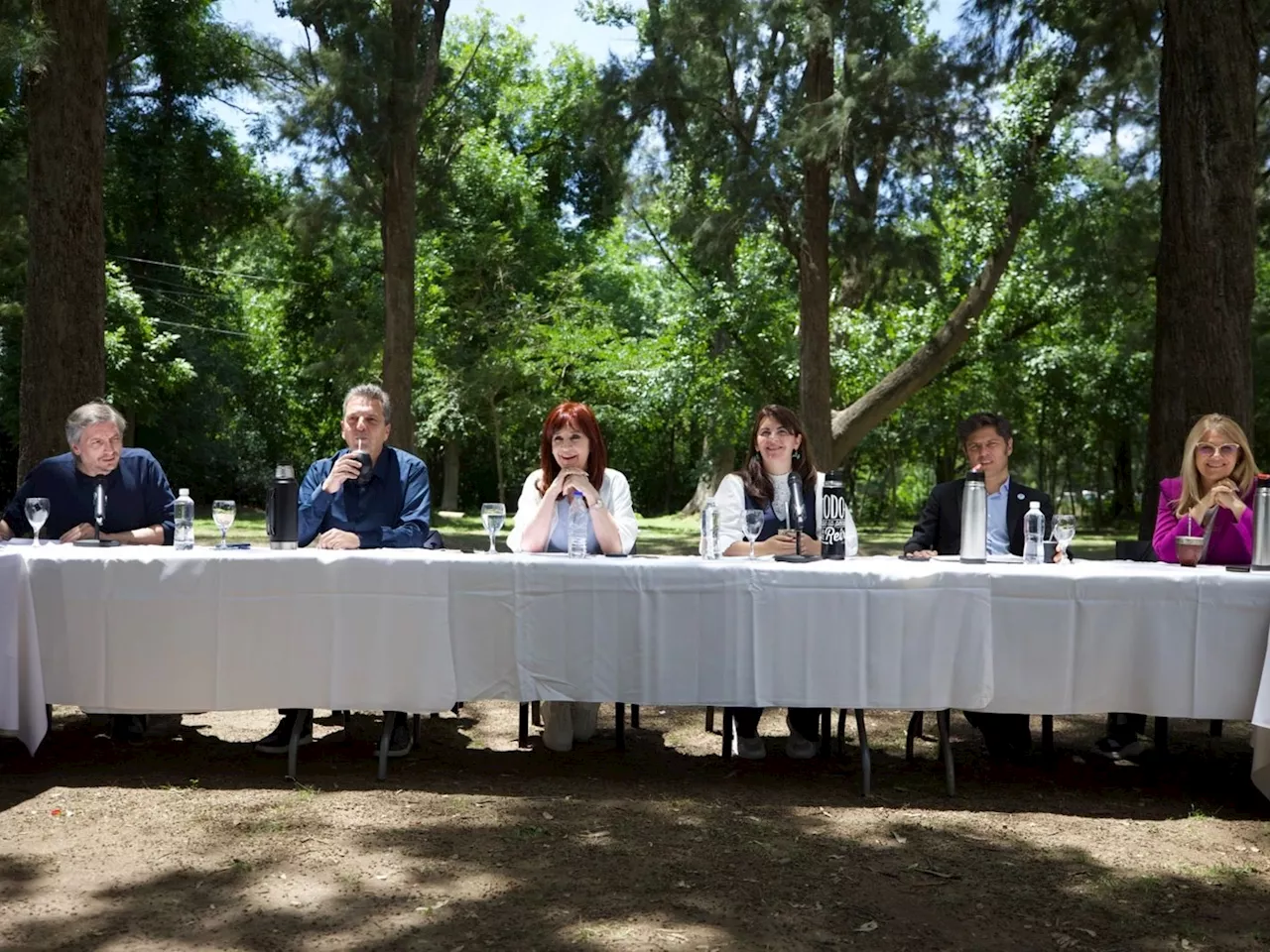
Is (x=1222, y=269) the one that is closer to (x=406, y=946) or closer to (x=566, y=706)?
(x=566, y=706)

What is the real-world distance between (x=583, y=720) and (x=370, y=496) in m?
1.25

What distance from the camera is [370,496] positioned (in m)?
5.14

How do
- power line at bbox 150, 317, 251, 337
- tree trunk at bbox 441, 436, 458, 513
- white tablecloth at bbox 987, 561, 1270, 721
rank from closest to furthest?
1. white tablecloth at bbox 987, 561, 1270, 721
2. power line at bbox 150, 317, 251, 337
3. tree trunk at bbox 441, 436, 458, 513

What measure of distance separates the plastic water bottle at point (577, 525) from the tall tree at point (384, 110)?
8439mm

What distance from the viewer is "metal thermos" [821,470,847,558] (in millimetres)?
4551

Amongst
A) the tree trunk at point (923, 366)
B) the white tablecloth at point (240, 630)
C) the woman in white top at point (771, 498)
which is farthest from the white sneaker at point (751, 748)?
the tree trunk at point (923, 366)

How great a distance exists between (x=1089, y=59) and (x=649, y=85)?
4.93 meters

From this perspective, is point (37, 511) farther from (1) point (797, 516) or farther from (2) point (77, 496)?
(1) point (797, 516)

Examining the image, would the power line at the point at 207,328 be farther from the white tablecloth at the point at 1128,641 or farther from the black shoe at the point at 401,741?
the white tablecloth at the point at 1128,641

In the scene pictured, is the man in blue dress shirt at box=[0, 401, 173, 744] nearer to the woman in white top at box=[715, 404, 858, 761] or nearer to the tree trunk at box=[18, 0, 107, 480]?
the tree trunk at box=[18, 0, 107, 480]

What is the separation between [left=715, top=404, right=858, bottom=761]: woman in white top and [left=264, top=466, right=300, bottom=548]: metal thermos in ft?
5.17

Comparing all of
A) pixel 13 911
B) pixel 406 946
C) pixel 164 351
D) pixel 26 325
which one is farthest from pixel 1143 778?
pixel 164 351

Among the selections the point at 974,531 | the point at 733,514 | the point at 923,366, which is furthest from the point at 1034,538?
the point at 923,366

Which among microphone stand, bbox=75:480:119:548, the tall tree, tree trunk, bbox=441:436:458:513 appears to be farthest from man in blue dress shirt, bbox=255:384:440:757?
tree trunk, bbox=441:436:458:513
